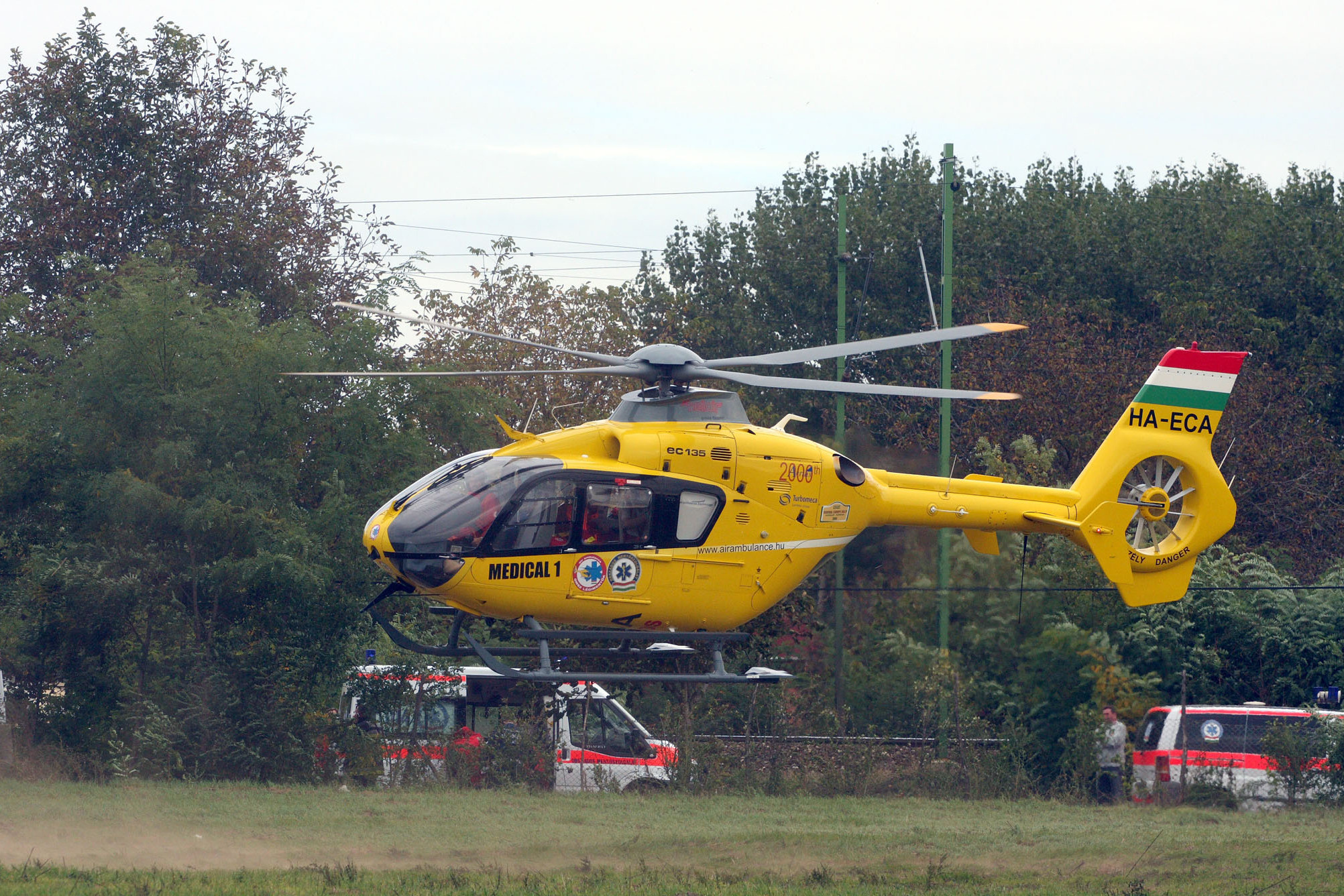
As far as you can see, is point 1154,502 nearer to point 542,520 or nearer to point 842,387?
point 842,387

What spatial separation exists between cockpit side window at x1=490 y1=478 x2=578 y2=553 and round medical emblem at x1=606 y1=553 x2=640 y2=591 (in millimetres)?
581

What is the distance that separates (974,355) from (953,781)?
60.0 feet

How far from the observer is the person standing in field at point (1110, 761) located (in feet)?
71.1

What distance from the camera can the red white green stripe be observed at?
18.7 m

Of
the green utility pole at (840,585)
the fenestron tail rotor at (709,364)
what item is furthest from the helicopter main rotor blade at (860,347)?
the green utility pole at (840,585)

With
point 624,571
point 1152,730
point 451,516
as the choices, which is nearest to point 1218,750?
point 1152,730

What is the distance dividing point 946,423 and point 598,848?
48.0 feet

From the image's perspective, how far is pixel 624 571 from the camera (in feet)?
52.9

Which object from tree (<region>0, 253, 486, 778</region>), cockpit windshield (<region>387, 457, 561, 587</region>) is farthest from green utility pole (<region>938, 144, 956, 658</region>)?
cockpit windshield (<region>387, 457, 561, 587</region>)

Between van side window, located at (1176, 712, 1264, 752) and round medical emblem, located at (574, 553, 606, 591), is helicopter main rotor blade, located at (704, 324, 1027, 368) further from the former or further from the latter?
van side window, located at (1176, 712, 1264, 752)

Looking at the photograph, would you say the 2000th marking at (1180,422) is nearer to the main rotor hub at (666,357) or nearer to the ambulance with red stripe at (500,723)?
the main rotor hub at (666,357)

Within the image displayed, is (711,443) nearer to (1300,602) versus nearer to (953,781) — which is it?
(953,781)

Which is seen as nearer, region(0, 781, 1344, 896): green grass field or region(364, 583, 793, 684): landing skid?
region(0, 781, 1344, 896): green grass field

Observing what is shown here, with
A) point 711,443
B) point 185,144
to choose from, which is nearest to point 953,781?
point 711,443
